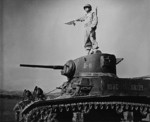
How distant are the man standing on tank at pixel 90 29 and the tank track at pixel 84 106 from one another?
10.2 ft

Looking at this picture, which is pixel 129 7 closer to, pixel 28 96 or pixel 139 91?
pixel 139 91

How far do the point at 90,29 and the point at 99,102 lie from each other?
12.9ft

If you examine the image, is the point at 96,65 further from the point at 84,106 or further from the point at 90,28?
the point at 84,106

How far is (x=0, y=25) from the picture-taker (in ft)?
41.0

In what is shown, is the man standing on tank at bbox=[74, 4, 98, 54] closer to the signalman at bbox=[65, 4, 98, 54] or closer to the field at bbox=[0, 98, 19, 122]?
the signalman at bbox=[65, 4, 98, 54]

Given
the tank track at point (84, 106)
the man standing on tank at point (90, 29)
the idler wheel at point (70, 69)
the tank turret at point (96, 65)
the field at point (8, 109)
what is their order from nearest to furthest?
1. the tank track at point (84, 106)
2. the tank turret at point (96, 65)
3. the idler wheel at point (70, 69)
4. the man standing on tank at point (90, 29)
5. the field at point (8, 109)

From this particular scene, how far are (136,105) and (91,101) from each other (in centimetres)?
158

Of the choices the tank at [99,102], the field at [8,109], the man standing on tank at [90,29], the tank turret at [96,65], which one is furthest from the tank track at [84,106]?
the field at [8,109]

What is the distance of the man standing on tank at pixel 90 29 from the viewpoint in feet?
45.2

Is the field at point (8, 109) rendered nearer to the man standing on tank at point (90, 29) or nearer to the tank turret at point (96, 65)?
the tank turret at point (96, 65)

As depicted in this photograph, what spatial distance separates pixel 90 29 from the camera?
13.9 metres

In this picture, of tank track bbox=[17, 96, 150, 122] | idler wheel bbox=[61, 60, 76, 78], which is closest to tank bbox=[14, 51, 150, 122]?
tank track bbox=[17, 96, 150, 122]

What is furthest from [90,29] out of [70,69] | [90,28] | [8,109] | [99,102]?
[8,109]

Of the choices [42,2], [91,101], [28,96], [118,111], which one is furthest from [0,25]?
[118,111]
